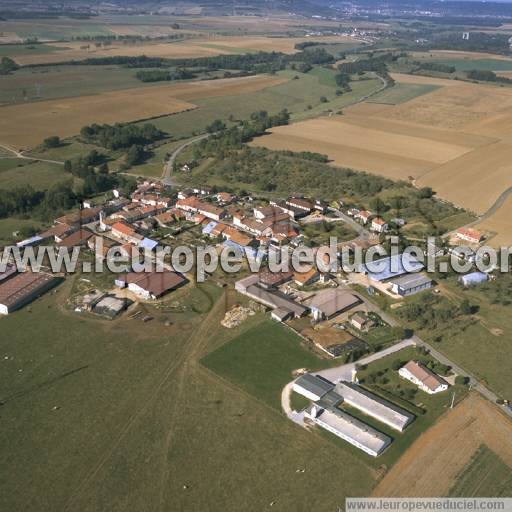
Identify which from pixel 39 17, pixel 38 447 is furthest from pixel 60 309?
pixel 39 17

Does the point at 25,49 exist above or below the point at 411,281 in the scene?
above

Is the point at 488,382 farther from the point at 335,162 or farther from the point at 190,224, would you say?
the point at 335,162

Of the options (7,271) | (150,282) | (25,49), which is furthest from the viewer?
(25,49)

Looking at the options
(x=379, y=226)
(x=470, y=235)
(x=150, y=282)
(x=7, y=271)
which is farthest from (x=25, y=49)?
(x=470, y=235)

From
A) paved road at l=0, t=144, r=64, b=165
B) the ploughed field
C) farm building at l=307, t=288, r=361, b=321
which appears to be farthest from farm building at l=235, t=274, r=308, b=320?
paved road at l=0, t=144, r=64, b=165

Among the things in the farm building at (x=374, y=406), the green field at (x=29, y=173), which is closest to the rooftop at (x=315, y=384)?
the farm building at (x=374, y=406)

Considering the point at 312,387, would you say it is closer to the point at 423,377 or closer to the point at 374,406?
the point at 374,406

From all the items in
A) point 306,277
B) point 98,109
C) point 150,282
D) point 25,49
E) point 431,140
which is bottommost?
point 306,277
